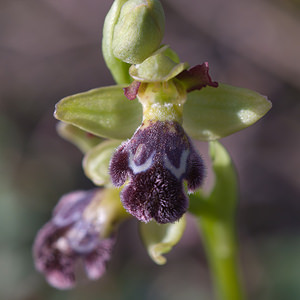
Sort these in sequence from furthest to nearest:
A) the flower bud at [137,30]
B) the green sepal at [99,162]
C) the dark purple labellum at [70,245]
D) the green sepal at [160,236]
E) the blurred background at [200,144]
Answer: the blurred background at [200,144] → the dark purple labellum at [70,245] → the green sepal at [99,162] → the green sepal at [160,236] → the flower bud at [137,30]

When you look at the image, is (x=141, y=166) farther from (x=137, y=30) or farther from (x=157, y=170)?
(x=137, y=30)

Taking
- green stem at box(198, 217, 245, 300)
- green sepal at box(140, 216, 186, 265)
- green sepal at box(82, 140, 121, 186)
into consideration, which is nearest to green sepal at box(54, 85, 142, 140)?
green sepal at box(82, 140, 121, 186)

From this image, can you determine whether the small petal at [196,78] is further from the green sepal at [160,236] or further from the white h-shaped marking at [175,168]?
the green sepal at [160,236]

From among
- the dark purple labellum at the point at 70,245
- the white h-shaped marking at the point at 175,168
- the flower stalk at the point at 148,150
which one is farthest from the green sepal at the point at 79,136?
the white h-shaped marking at the point at 175,168

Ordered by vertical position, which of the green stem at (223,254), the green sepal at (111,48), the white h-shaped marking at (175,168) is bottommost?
the green stem at (223,254)

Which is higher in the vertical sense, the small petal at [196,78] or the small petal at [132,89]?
the small petal at [196,78]

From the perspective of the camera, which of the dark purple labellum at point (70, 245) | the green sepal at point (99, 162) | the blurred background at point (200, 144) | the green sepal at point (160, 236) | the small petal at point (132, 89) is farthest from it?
the blurred background at point (200, 144)

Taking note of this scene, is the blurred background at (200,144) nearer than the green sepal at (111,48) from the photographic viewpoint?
No
